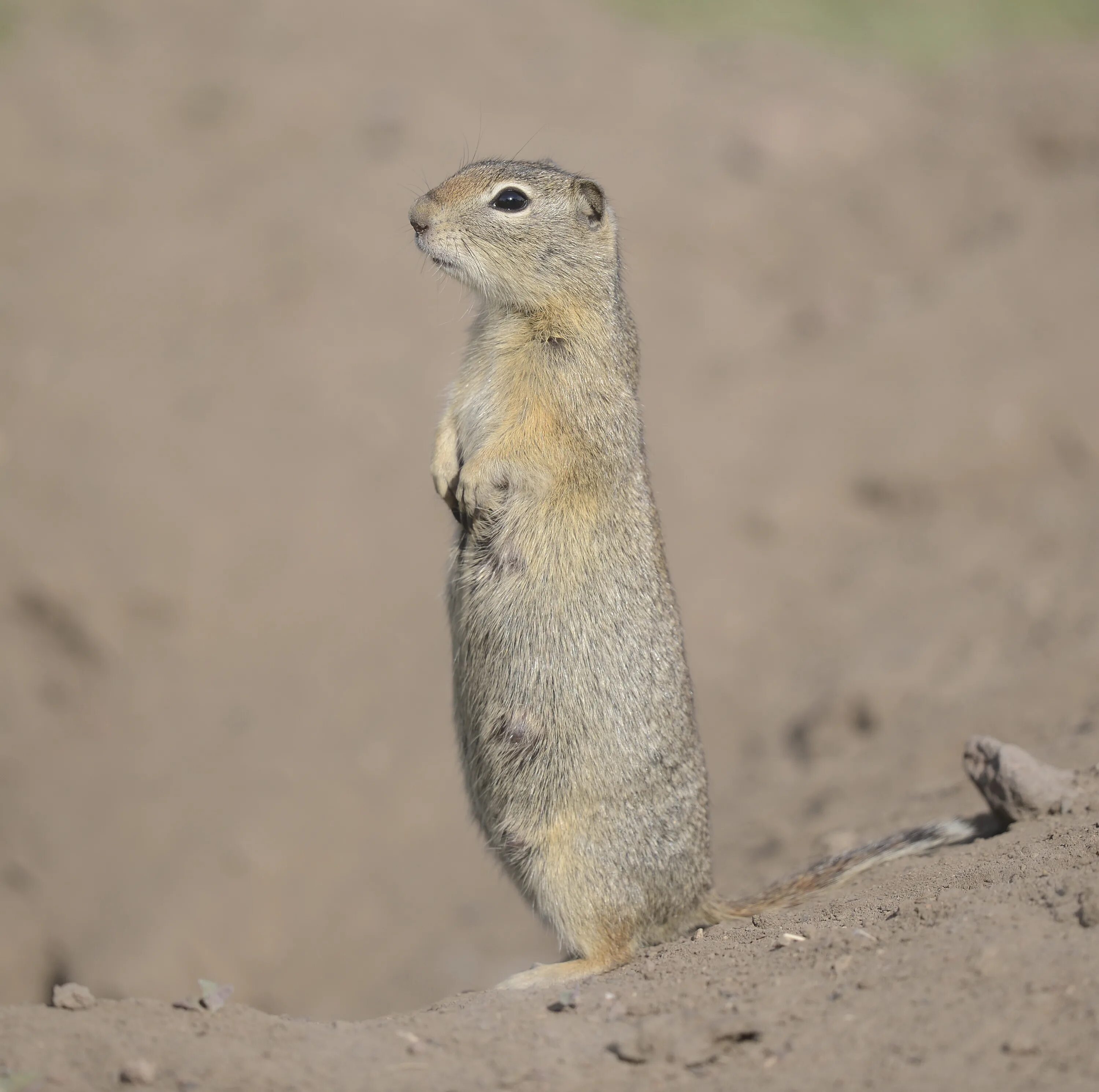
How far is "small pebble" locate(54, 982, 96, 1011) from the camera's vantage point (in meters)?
3.93

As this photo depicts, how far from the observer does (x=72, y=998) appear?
3947 mm

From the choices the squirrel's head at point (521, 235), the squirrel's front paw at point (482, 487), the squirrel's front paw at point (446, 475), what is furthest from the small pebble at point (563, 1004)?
the squirrel's head at point (521, 235)

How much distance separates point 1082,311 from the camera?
10.6 meters

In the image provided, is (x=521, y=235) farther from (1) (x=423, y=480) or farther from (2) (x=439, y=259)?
(1) (x=423, y=480)

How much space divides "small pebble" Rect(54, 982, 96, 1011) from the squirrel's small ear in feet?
11.4

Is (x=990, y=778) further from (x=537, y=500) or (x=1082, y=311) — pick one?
(x=1082, y=311)

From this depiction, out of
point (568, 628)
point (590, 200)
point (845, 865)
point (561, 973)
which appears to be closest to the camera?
point (561, 973)

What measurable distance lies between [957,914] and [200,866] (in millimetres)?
5766

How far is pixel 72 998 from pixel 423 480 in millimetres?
6804

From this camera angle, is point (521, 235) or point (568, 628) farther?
point (521, 235)

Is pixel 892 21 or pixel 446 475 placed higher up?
pixel 892 21

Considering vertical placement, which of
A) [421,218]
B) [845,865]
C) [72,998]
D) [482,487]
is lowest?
[72,998]

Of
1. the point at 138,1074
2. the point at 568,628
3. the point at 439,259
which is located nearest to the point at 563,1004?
the point at 138,1074

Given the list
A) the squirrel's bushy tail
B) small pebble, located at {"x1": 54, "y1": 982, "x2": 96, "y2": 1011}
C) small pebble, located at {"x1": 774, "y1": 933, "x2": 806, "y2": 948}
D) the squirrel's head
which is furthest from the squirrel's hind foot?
the squirrel's head
